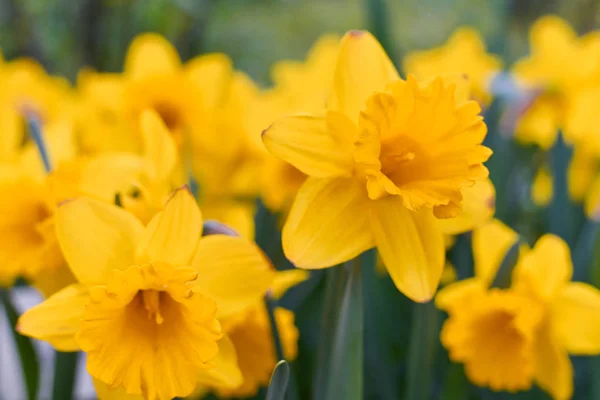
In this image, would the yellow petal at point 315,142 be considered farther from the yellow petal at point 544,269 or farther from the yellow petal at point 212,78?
the yellow petal at point 212,78

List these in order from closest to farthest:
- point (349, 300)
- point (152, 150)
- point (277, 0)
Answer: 1. point (349, 300)
2. point (152, 150)
3. point (277, 0)

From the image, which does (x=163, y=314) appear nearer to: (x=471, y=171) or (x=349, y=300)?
(x=349, y=300)

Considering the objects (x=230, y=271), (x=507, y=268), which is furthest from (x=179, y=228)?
(x=507, y=268)

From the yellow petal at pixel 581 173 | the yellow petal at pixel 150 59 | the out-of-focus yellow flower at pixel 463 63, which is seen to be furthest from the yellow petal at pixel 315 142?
the out-of-focus yellow flower at pixel 463 63

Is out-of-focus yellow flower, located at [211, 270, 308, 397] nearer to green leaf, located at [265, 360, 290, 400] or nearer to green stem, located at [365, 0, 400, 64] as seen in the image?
green leaf, located at [265, 360, 290, 400]

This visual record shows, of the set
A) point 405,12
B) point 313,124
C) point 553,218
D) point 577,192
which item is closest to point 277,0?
point 405,12

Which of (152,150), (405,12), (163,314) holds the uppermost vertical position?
(152,150)

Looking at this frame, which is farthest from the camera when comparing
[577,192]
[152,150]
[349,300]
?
[577,192]
